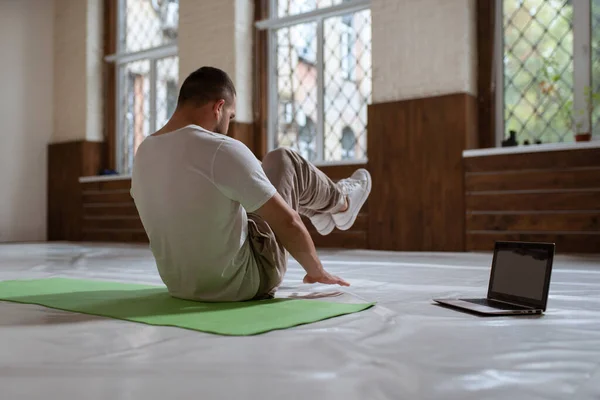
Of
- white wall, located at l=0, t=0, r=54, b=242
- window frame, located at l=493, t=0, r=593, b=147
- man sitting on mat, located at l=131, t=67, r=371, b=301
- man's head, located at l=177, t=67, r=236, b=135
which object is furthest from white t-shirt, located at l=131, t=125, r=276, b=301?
white wall, located at l=0, t=0, r=54, b=242

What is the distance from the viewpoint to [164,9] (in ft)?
23.7

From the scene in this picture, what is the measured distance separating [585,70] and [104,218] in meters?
5.41

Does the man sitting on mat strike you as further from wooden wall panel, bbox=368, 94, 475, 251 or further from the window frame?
the window frame

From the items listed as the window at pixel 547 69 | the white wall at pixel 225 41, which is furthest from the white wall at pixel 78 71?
the window at pixel 547 69

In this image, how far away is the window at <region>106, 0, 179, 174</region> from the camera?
7211 mm

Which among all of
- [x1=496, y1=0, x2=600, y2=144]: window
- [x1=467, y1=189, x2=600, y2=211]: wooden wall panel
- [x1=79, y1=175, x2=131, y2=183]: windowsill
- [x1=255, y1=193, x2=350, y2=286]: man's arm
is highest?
[x1=496, y1=0, x2=600, y2=144]: window

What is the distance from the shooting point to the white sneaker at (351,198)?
8.50 feet

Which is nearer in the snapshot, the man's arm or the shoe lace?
the man's arm

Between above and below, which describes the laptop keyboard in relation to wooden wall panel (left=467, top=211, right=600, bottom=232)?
below

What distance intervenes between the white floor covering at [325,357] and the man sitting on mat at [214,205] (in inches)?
12.1

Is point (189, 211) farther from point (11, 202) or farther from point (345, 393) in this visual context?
point (11, 202)

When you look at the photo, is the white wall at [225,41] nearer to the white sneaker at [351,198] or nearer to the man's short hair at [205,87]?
the white sneaker at [351,198]

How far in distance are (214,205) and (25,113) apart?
682 centimetres

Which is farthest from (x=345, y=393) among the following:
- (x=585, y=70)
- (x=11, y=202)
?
(x=11, y=202)
